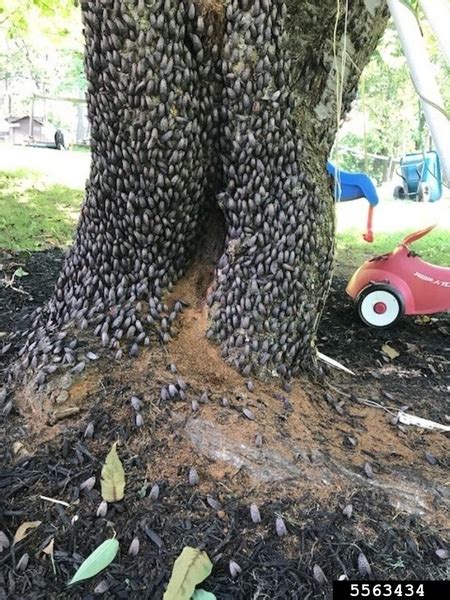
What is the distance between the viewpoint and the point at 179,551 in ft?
6.18

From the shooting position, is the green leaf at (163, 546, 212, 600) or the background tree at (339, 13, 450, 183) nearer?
the green leaf at (163, 546, 212, 600)

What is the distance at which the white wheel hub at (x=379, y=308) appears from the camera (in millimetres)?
4188

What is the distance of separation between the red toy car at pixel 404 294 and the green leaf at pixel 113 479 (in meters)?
2.57

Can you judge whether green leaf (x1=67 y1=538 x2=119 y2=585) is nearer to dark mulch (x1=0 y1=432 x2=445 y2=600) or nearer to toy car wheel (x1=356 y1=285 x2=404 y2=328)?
dark mulch (x1=0 y1=432 x2=445 y2=600)

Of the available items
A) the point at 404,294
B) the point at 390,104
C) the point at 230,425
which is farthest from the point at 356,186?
the point at 390,104

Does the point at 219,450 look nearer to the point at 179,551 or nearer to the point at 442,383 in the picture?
the point at 179,551

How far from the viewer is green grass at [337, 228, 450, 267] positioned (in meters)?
6.82

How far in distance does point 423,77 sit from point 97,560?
1689 millimetres

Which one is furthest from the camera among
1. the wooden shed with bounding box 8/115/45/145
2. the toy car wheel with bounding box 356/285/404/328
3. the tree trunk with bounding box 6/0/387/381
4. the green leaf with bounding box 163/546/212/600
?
the wooden shed with bounding box 8/115/45/145

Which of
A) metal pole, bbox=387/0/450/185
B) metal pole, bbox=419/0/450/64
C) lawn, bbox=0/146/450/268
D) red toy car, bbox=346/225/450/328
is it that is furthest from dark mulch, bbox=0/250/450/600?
lawn, bbox=0/146/450/268

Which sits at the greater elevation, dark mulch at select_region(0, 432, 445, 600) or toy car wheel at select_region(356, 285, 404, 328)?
toy car wheel at select_region(356, 285, 404, 328)

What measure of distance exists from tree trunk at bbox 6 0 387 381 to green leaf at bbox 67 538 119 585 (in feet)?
2.61

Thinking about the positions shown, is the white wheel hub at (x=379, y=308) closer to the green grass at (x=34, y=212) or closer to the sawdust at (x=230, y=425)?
the sawdust at (x=230, y=425)

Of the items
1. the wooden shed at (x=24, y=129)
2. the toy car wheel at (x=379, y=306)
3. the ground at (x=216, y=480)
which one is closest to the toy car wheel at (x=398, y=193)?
the toy car wheel at (x=379, y=306)
